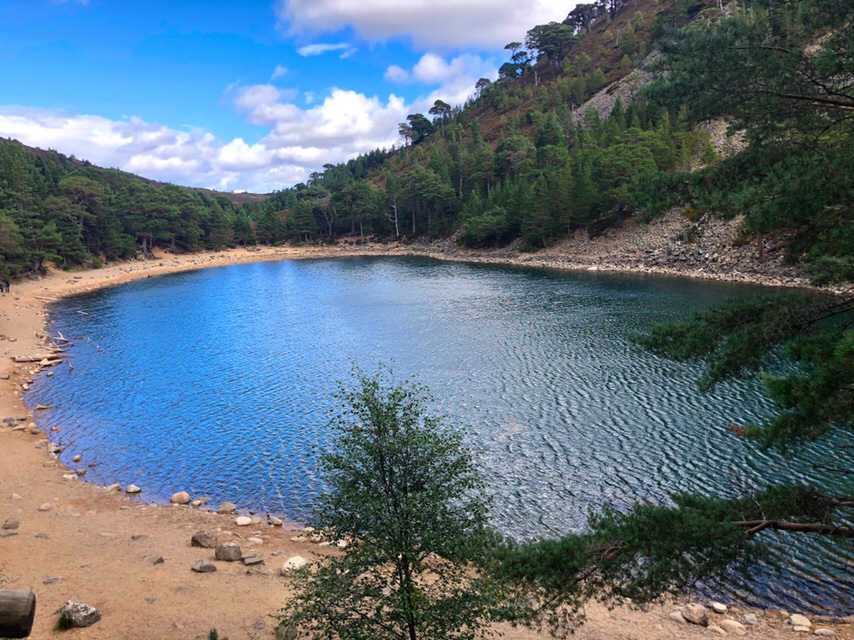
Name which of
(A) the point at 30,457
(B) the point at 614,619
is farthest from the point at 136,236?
(B) the point at 614,619

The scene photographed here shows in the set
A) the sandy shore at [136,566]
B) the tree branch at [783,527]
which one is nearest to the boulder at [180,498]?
the sandy shore at [136,566]

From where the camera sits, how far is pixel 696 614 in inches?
493

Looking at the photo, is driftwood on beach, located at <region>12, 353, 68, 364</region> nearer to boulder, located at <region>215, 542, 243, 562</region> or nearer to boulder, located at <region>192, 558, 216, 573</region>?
boulder, located at <region>215, 542, 243, 562</region>

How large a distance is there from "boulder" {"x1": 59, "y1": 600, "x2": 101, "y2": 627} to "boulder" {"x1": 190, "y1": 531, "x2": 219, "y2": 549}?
4.17m

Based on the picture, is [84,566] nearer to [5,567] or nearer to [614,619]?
[5,567]

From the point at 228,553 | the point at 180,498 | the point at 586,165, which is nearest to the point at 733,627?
the point at 228,553

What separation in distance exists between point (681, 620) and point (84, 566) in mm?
14857

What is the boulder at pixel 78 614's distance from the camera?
11.5 metres

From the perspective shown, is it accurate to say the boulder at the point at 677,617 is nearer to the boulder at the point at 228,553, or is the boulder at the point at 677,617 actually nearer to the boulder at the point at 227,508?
the boulder at the point at 228,553

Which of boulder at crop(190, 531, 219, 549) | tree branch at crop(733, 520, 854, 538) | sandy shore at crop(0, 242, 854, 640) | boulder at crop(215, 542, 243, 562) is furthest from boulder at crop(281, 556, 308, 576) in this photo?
tree branch at crop(733, 520, 854, 538)

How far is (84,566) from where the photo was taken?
14.3m

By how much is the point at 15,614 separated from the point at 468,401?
23473mm

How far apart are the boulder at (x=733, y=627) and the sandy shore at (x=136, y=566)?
0.32 metres

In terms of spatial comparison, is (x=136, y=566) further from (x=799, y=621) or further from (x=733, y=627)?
(x=799, y=621)
